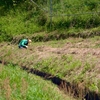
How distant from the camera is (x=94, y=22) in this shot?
656 inches

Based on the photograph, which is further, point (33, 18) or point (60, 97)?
point (33, 18)

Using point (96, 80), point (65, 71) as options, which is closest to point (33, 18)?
point (65, 71)

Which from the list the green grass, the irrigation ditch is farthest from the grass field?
the green grass

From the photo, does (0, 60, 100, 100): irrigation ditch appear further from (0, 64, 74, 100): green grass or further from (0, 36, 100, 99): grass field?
(0, 64, 74, 100): green grass

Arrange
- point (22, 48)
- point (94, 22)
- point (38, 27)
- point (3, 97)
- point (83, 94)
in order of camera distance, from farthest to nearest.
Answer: point (38, 27) < point (94, 22) < point (22, 48) < point (83, 94) < point (3, 97)

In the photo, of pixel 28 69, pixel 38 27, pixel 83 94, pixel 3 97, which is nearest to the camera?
pixel 3 97

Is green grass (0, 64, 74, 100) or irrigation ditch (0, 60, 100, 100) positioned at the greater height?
green grass (0, 64, 74, 100)

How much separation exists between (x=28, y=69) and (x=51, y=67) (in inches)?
54.1

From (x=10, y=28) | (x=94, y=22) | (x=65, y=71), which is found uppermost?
(x=65, y=71)

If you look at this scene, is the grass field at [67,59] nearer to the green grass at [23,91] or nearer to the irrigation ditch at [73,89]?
the irrigation ditch at [73,89]

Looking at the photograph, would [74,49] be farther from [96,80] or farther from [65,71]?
[96,80]

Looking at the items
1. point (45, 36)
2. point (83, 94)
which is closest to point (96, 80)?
point (83, 94)

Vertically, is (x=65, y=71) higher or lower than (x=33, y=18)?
higher

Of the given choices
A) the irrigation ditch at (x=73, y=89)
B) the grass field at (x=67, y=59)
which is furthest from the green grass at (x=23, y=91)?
the grass field at (x=67, y=59)
